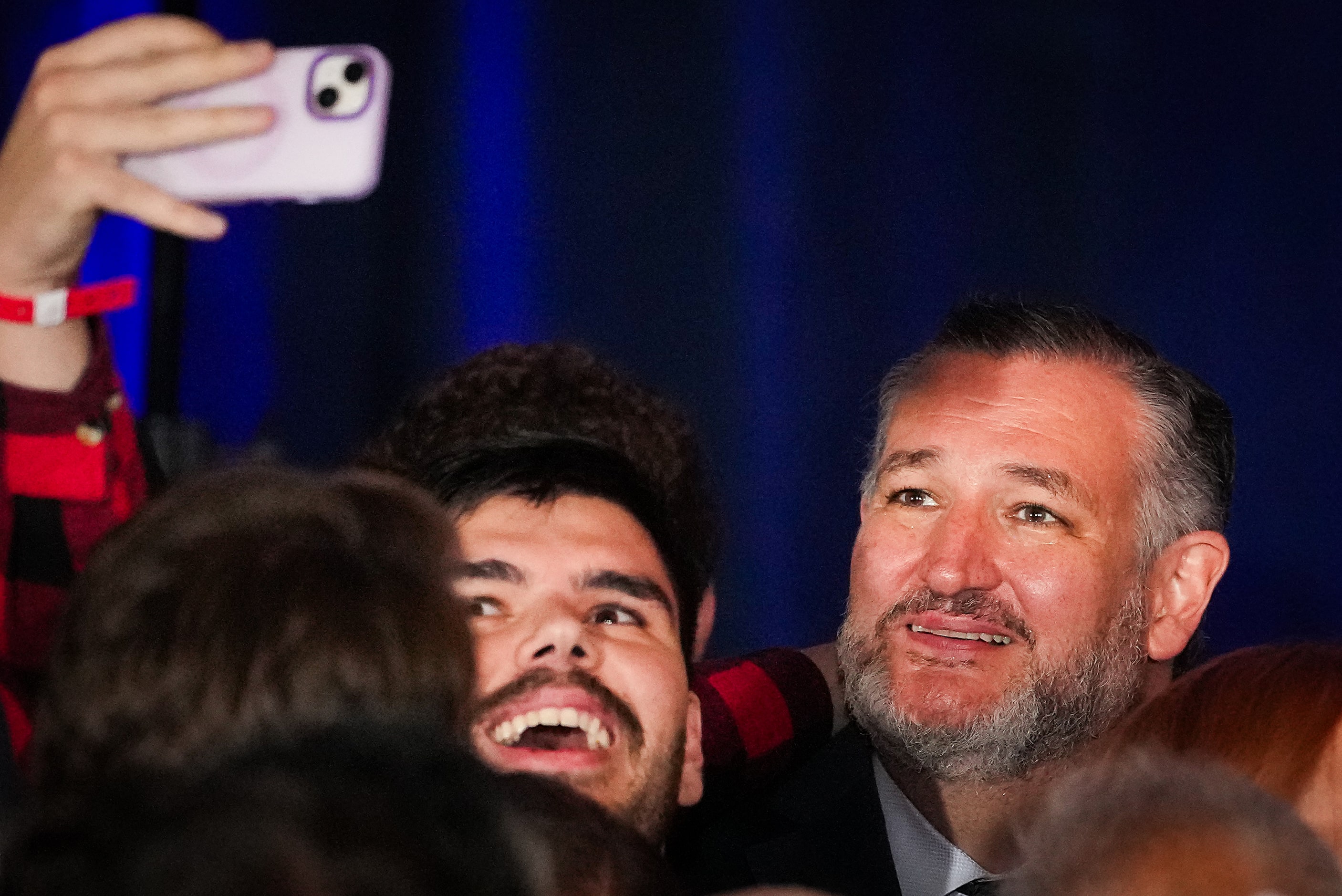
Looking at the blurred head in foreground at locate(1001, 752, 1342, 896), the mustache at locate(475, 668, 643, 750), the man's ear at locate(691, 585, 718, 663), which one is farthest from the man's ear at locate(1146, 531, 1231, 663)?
the blurred head in foreground at locate(1001, 752, 1342, 896)

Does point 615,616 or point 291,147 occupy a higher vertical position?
point 291,147

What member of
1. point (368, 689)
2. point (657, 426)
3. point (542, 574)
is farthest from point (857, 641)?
point (368, 689)

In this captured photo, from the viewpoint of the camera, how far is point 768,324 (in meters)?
3.05

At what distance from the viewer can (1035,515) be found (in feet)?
6.70

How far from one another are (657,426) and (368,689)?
0.90m

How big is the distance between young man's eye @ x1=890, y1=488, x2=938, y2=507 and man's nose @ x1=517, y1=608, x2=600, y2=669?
2.22ft

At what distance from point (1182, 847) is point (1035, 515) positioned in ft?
4.01

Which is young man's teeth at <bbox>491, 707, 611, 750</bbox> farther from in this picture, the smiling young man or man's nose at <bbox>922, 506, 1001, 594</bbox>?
man's nose at <bbox>922, 506, 1001, 594</bbox>

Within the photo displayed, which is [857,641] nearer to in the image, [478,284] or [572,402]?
[572,402]

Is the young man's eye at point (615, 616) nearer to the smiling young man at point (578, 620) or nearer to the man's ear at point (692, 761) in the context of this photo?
the smiling young man at point (578, 620)

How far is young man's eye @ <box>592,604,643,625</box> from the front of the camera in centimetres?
161

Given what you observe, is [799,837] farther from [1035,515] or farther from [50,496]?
[50,496]

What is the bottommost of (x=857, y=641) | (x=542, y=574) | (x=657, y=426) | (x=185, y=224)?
(x=857, y=641)

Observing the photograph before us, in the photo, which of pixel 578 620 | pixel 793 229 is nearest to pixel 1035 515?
pixel 578 620
